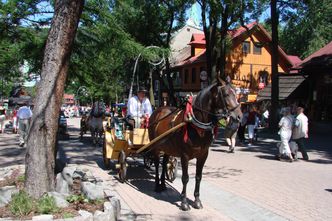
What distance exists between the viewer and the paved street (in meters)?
7.20

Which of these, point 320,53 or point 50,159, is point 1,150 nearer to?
point 50,159

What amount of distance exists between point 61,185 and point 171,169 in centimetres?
326

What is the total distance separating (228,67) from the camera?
147ft

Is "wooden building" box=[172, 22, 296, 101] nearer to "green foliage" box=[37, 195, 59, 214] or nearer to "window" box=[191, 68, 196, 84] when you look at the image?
"window" box=[191, 68, 196, 84]

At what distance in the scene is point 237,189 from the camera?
911cm

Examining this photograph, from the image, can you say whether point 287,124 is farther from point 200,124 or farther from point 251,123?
point 200,124

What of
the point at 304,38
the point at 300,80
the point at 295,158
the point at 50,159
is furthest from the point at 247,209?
the point at 304,38

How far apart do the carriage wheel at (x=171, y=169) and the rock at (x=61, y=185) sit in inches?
118

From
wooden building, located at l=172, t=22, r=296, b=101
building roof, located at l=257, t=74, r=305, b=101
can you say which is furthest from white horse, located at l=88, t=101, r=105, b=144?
wooden building, located at l=172, t=22, r=296, b=101

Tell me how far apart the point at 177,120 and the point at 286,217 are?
2.54 m

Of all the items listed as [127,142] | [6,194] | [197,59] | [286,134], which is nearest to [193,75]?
[197,59]

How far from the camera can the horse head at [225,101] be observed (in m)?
6.79

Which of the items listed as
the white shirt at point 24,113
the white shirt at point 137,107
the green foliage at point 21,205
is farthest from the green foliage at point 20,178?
the white shirt at point 24,113

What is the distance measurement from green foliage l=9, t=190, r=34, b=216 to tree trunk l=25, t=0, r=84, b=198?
645 mm
